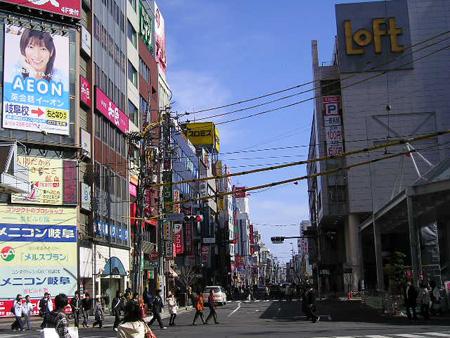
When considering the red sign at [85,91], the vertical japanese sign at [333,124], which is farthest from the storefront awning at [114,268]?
the vertical japanese sign at [333,124]

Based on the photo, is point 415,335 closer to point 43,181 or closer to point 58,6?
point 43,181

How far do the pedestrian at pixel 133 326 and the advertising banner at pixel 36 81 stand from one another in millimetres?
28168

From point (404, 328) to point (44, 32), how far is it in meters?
27.4

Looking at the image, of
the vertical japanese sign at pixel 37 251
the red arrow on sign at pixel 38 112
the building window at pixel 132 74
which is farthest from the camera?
the building window at pixel 132 74

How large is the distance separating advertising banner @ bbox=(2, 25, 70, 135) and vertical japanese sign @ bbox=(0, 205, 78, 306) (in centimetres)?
503

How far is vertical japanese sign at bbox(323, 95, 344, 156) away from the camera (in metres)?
73.6

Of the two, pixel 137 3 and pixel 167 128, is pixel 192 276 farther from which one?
pixel 167 128

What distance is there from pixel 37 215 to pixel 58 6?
1299 centimetres

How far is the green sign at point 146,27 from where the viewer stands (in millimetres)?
58250

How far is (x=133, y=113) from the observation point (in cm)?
5416

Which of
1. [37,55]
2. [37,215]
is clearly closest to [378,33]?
[37,55]

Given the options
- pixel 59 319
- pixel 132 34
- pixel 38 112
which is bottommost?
pixel 59 319

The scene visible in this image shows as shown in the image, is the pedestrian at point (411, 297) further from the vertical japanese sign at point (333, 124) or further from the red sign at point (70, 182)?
the vertical japanese sign at point (333, 124)

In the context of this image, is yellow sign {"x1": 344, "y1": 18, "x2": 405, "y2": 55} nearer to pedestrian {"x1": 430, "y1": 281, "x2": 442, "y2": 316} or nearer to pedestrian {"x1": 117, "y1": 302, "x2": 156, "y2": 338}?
pedestrian {"x1": 430, "y1": 281, "x2": 442, "y2": 316}
